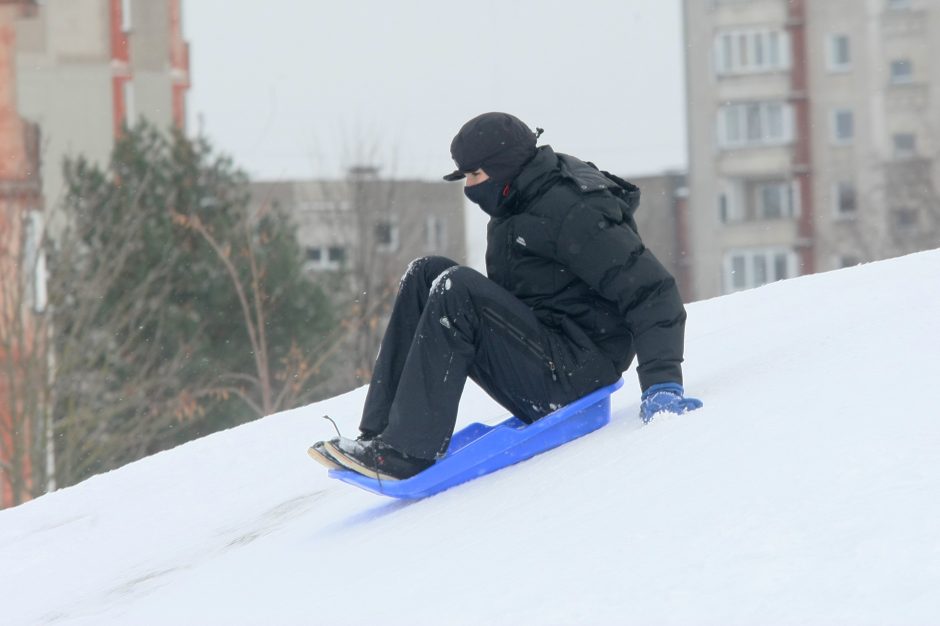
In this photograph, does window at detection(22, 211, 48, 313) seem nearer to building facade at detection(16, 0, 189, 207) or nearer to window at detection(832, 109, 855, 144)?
building facade at detection(16, 0, 189, 207)

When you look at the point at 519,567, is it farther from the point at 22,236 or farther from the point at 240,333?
the point at 240,333

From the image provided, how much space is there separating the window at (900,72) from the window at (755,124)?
3.45m

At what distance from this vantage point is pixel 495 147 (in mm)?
4094

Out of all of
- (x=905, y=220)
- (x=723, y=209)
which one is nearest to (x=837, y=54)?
(x=905, y=220)

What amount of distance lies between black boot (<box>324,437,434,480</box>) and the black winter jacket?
0.55 m

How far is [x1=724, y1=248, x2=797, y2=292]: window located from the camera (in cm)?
4950

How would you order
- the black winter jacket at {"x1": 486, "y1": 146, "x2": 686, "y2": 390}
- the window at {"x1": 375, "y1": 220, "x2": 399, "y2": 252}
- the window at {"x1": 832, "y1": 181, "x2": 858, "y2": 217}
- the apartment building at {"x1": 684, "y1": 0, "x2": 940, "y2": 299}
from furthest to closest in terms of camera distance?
the window at {"x1": 832, "y1": 181, "x2": 858, "y2": 217} → the apartment building at {"x1": 684, "y1": 0, "x2": 940, "y2": 299} → the window at {"x1": 375, "y1": 220, "x2": 399, "y2": 252} → the black winter jacket at {"x1": 486, "y1": 146, "x2": 686, "y2": 390}

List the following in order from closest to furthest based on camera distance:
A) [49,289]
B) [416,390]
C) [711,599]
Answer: [711,599] < [416,390] < [49,289]

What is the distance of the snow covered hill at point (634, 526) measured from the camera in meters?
2.64

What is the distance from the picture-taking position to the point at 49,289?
1711 cm

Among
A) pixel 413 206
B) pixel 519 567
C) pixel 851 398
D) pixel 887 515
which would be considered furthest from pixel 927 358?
pixel 413 206

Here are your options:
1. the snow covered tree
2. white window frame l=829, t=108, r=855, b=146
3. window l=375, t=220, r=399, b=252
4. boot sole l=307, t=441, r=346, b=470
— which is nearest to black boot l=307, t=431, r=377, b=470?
boot sole l=307, t=441, r=346, b=470

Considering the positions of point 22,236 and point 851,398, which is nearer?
point 851,398

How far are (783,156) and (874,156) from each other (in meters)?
3.13
